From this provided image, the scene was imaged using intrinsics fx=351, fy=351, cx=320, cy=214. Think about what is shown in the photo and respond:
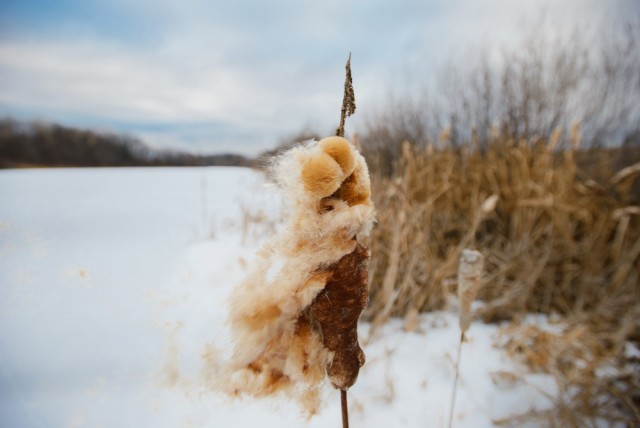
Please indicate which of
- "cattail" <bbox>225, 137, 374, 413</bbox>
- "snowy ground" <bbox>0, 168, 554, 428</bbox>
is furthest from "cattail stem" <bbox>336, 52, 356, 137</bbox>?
"snowy ground" <bbox>0, 168, 554, 428</bbox>

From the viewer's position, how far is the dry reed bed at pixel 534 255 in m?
1.72

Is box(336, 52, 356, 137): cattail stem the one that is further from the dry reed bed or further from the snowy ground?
the dry reed bed

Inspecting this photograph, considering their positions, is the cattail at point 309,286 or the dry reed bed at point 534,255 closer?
the cattail at point 309,286

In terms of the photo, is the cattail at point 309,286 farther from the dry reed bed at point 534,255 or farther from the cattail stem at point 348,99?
the dry reed bed at point 534,255

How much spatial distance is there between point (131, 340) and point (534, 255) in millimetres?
2446

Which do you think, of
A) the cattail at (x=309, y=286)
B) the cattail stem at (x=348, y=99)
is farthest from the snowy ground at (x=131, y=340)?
the cattail stem at (x=348, y=99)

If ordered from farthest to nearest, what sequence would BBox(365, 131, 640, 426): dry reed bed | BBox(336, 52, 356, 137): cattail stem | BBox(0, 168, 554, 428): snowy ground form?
BBox(365, 131, 640, 426): dry reed bed
BBox(0, 168, 554, 428): snowy ground
BBox(336, 52, 356, 137): cattail stem

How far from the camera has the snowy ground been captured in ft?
2.19

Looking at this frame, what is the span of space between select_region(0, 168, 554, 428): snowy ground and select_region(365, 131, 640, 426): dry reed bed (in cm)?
21

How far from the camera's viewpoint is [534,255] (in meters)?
2.39

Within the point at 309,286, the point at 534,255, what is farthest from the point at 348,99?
the point at 534,255

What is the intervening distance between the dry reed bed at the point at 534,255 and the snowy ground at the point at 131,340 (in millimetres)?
208

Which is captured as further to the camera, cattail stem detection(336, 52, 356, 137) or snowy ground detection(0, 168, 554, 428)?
snowy ground detection(0, 168, 554, 428)

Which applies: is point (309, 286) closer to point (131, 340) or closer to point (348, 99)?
point (348, 99)
